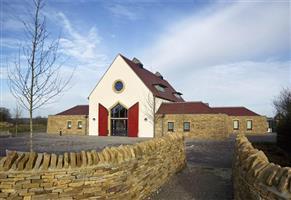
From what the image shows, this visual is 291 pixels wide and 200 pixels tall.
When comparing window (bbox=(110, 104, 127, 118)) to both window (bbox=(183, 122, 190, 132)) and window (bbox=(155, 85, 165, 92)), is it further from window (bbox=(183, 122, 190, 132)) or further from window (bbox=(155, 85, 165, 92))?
window (bbox=(183, 122, 190, 132))

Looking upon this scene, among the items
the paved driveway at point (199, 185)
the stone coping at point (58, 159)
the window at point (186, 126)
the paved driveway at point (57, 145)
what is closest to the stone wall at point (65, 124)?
the paved driveway at point (57, 145)

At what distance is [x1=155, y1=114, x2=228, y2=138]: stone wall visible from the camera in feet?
120

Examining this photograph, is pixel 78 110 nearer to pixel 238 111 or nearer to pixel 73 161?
pixel 238 111

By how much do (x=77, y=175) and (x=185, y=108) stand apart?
115 feet

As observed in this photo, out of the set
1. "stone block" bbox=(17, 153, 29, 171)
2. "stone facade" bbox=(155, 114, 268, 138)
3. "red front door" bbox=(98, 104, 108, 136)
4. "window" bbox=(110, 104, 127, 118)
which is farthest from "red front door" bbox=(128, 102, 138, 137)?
"stone block" bbox=(17, 153, 29, 171)

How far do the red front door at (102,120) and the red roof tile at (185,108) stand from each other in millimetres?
7240

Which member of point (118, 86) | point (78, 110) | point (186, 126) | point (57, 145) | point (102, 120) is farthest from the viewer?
point (78, 110)

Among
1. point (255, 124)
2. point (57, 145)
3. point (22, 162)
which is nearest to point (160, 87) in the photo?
point (255, 124)

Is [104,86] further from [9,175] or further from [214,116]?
[9,175]

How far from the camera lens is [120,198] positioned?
6.66 meters

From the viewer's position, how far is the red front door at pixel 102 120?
41719 mm

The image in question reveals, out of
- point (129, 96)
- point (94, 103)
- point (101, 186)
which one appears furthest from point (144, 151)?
point (94, 103)

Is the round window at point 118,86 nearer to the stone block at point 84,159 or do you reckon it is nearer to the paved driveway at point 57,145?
the paved driveway at point 57,145

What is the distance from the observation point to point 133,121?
40000 millimetres
